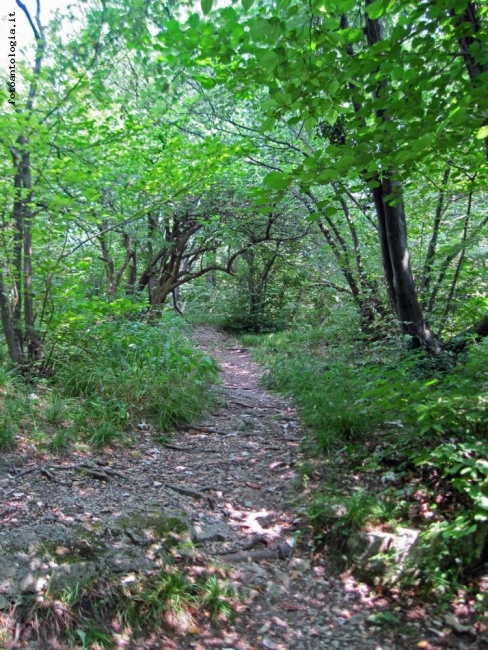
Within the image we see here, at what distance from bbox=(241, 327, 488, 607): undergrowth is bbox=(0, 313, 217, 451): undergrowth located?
6.19ft

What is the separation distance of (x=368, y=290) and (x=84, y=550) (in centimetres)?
681

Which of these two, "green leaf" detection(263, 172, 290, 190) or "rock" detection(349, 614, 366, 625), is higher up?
"green leaf" detection(263, 172, 290, 190)

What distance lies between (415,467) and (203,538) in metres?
1.77

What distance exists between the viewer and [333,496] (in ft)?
11.3

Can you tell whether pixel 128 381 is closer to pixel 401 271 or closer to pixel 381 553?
pixel 381 553

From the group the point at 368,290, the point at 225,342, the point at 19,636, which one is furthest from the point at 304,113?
the point at 225,342

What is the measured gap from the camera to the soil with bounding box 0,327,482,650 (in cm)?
238

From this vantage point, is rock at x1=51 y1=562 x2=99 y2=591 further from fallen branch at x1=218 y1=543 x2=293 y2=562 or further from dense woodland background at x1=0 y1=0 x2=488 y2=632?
dense woodland background at x1=0 y1=0 x2=488 y2=632

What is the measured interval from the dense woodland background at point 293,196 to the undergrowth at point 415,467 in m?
0.02

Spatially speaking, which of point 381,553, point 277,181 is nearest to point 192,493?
point 381,553

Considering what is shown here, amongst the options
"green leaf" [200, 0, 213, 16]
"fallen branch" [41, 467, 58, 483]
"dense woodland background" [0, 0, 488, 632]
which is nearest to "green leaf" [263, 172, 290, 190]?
"dense woodland background" [0, 0, 488, 632]

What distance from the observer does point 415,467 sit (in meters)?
3.39

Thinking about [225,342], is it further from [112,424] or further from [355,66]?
[355,66]

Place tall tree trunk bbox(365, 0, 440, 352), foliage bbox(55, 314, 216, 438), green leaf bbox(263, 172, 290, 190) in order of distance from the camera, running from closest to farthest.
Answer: green leaf bbox(263, 172, 290, 190) < foliage bbox(55, 314, 216, 438) < tall tree trunk bbox(365, 0, 440, 352)
